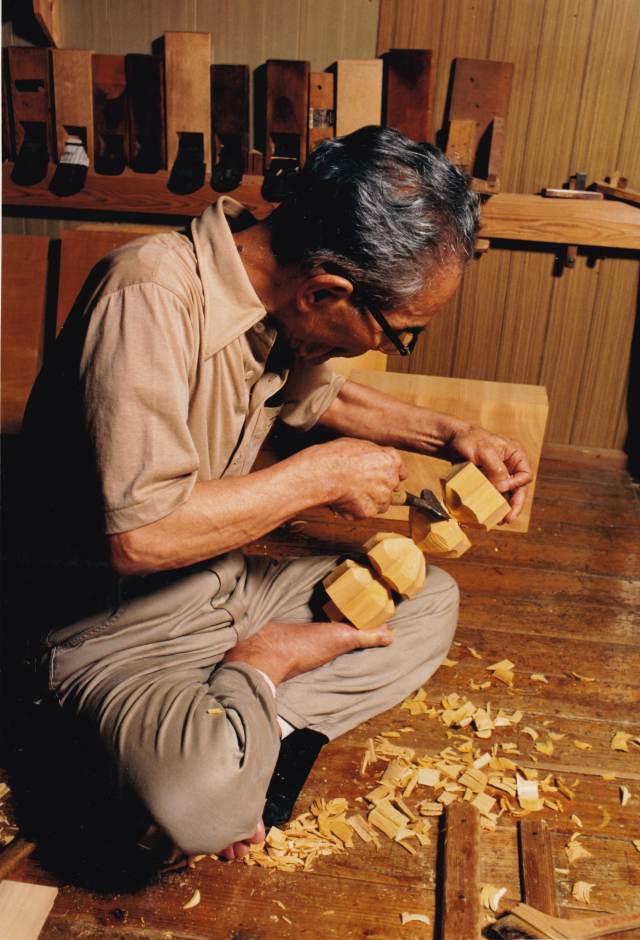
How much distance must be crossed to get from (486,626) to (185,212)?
255cm

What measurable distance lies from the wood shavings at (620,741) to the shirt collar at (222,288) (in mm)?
1494

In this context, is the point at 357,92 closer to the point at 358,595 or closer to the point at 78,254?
the point at 78,254

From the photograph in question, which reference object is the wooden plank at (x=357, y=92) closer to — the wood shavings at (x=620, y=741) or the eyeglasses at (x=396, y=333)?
the eyeglasses at (x=396, y=333)

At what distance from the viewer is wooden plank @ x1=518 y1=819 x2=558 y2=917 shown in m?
1.77

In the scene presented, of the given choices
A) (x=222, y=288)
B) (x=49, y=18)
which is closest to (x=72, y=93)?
(x=49, y=18)

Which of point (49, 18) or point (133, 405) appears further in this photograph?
point (49, 18)

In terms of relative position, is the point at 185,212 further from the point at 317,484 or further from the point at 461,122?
the point at 317,484

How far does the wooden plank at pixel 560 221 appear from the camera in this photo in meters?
3.92

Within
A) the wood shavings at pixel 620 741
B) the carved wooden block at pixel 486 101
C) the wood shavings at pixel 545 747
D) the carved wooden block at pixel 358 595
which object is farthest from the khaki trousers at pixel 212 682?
the carved wooden block at pixel 486 101

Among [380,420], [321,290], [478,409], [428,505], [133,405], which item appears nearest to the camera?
[133,405]

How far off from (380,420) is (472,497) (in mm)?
434

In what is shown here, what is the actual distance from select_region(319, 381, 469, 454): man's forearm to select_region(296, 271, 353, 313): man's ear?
0.66 metres

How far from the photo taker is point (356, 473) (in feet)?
6.21

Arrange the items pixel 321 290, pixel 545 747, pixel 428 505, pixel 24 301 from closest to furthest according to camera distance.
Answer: pixel 321 290 → pixel 428 505 → pixel 545 747 → pixel 24 301
